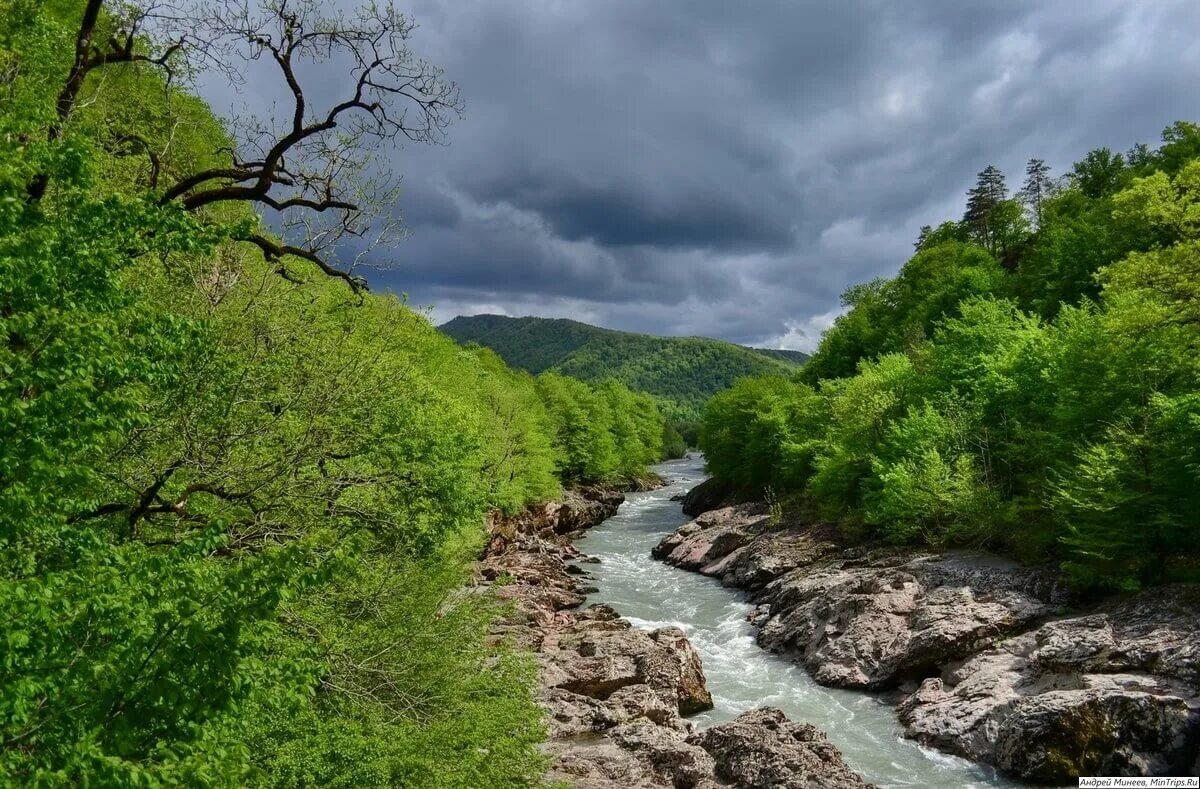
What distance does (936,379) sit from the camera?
3600 cm

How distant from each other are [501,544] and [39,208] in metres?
35.2

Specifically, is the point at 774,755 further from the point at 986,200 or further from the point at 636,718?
the point at 986,200

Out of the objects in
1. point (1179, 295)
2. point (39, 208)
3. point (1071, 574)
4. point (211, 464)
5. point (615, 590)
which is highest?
point (1179, 295)

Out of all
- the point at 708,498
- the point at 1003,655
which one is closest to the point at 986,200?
the point at 708,498

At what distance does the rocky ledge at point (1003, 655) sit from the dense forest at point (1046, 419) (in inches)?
77.1

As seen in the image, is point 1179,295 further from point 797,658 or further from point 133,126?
point 133,126

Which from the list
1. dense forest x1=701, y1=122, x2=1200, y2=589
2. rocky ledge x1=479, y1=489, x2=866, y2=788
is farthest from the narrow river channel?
dense forest x1=701, y1=122, x2=1200, y2=589

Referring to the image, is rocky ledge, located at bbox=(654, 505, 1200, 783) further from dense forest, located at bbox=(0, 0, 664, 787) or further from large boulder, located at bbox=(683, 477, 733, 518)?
large boulder, located at bbox=(683, 477, 733, 518)

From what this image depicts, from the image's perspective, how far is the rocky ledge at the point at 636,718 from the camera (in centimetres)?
1320

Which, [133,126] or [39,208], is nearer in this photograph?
[39,208]

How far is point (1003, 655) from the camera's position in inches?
706

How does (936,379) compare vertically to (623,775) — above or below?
above

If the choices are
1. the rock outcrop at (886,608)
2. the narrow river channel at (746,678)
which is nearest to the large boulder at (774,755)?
the narrow river channel at (746,678)

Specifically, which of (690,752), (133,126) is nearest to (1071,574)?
(690,752)
